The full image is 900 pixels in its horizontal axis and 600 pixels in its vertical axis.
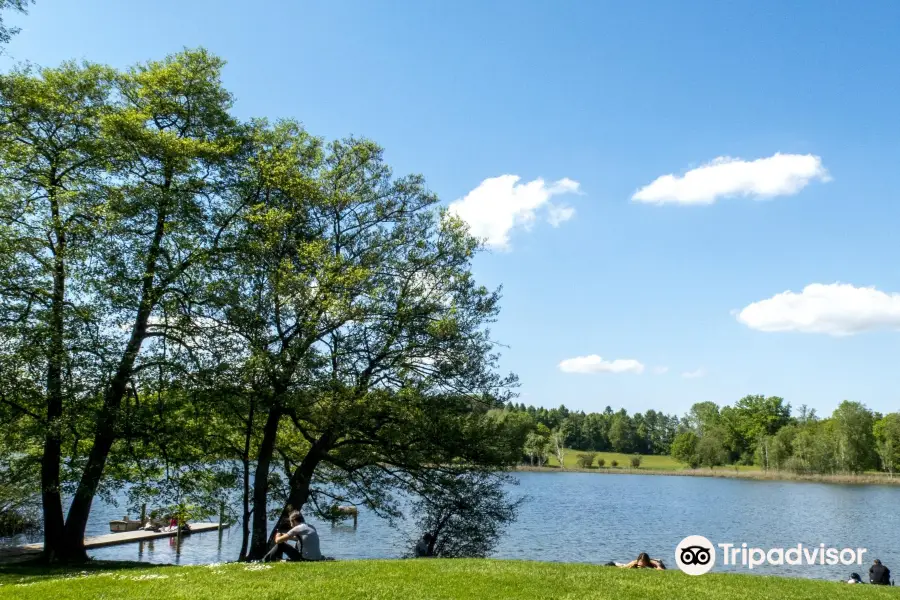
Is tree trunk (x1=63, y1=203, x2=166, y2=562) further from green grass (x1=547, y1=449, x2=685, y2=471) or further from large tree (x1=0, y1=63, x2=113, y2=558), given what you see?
green grass (x1=547, y1=449, x2=685, y2=471)

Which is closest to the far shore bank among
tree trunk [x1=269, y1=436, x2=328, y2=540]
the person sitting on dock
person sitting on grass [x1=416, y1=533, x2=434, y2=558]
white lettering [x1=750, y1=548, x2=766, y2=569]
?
white lettering [x1=750, y1=548, x2=766, y2=569]

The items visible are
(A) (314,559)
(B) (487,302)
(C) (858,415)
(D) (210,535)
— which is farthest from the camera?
(C) (858,415)

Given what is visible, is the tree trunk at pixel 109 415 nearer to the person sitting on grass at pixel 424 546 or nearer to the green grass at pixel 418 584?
the green grass at pixel 418 584

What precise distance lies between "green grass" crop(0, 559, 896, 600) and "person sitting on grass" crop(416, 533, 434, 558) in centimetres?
722

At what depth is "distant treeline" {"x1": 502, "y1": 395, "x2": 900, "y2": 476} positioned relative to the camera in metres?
95.3

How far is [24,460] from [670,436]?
18501 centimetres

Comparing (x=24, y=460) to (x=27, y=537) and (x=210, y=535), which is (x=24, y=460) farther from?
(x=210, y=535)

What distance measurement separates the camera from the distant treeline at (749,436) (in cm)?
9531

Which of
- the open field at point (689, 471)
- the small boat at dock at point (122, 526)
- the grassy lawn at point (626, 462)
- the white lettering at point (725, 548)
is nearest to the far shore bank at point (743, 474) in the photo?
the open field at point (689, 471)

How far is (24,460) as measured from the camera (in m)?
20.1

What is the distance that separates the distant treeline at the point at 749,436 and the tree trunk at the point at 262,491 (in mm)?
8444

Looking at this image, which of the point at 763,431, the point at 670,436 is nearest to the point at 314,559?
the point at 763,431

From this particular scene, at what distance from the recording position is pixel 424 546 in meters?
20.9

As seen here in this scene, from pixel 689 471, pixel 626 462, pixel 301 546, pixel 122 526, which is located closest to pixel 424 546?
pixel 301 546
